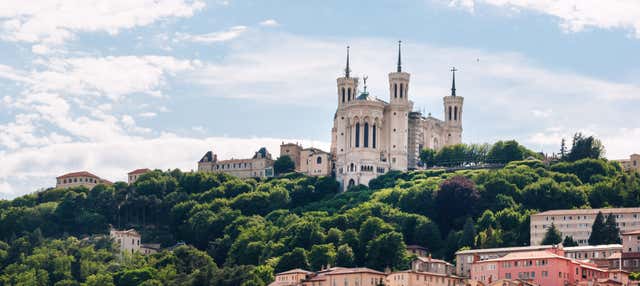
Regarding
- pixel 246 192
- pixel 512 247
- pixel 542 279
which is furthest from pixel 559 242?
pixel 246 192

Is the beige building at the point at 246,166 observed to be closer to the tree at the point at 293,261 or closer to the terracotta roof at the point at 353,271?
the tree at the point at 293,261

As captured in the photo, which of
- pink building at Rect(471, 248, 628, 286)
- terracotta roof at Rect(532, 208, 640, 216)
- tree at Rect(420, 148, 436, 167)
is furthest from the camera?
tree at Rect(420, 148, 436, 167)

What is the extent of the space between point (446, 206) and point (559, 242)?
1359 cm

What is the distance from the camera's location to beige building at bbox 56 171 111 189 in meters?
150

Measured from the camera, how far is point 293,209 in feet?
426

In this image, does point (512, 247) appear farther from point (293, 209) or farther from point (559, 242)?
point (293, 209)

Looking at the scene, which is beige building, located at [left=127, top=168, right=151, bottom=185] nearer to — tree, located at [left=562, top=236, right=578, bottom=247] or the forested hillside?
the forested hillside

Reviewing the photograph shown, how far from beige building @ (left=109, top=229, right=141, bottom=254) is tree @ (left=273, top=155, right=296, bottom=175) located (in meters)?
21.9

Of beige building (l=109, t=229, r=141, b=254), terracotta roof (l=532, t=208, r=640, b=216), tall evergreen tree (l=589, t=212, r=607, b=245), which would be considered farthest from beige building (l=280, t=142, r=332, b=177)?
tall evergreen tree (l=589, t=212, r=607, b=245)

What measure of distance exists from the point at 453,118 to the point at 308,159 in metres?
15.5

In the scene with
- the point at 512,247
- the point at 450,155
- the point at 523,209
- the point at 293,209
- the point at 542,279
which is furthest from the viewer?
the point at 450,155

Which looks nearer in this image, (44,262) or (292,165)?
(44,262)

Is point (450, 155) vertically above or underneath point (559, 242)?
above

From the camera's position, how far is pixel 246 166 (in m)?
148
